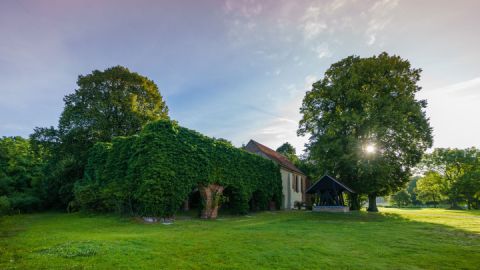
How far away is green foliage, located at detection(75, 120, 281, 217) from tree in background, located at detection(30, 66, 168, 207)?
4.90 meters

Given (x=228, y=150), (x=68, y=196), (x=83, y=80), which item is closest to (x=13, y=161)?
(x=68, y=196)

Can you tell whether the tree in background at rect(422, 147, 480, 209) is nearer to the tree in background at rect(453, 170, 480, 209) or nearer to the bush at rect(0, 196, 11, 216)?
the tree in background at rect(453, 170, 480, 209)

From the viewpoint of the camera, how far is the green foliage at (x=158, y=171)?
15.6 metres

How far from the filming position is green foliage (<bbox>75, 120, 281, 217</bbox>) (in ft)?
51.3

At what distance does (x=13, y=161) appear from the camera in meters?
26.9

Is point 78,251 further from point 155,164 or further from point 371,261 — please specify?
point 155,164

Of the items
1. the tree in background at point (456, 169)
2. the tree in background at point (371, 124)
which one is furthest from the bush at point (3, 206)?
the tree in background at point (456, 169)

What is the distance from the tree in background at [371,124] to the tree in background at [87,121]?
1977 cm

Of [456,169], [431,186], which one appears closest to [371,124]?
[456,169]

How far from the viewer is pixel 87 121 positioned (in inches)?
1024

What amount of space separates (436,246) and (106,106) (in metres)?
27.5

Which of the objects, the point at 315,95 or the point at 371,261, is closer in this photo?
the point at 371,261

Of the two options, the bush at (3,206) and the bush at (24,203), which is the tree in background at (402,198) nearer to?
the bush at (24,203)

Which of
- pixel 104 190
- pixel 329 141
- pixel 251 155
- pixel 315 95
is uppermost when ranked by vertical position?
pixel 315 95
